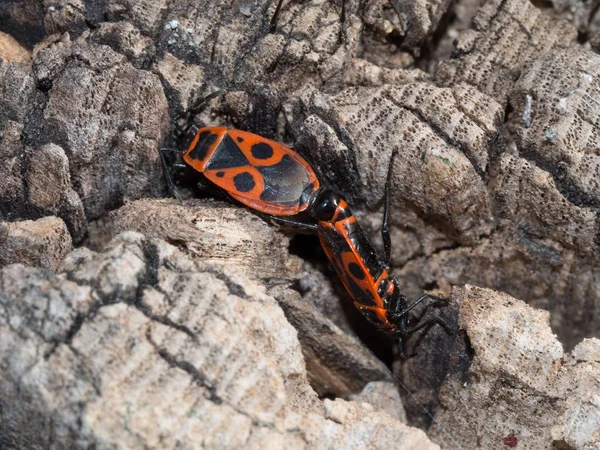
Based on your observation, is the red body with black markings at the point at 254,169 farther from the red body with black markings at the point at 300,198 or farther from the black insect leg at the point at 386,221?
the black insect leg at the point at 386,221

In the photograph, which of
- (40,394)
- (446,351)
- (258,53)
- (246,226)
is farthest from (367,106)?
(40,394)

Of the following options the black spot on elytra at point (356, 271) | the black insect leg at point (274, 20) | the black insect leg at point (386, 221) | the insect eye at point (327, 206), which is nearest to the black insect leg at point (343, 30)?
the black insect leg at point (274, 20)

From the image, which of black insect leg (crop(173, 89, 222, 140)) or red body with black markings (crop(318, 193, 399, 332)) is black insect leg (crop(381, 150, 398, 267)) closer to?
red body with black markings (crop(318, 193, 399, 332))

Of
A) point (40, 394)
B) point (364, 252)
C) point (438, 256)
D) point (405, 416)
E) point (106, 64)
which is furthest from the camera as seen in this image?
point (364, 252)

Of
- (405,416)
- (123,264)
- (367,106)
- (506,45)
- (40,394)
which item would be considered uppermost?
(506,45)

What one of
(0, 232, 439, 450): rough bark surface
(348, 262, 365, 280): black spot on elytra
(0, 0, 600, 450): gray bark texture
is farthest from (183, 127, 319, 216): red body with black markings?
(0, 232, 439, 450): rough bark surface

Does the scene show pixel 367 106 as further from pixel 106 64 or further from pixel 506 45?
pixel 106 64

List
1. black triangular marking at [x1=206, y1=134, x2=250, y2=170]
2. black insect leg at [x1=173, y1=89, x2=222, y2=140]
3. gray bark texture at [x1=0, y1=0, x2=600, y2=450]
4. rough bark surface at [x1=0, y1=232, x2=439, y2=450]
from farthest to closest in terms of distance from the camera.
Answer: black triangular marking at [x1=206, y1=134, x2=250, y2=170]
black insect leg at [x1=173, y1=89, x2=222, y2=140]
gray bark texture at [x1=0, y1=0, x2=600, y2=450]
rough bark surface at [x1=0, y1=232, x2=439, y2=450]

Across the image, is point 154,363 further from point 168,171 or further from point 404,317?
point 404,317
